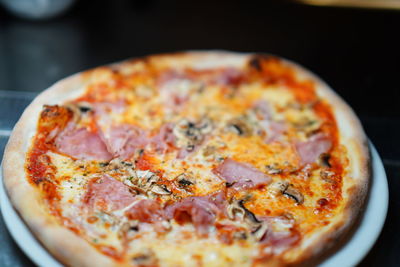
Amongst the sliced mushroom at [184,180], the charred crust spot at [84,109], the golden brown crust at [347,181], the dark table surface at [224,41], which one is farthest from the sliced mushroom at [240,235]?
the dark table surface at [224,41]

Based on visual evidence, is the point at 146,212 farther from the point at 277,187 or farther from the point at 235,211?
the point at 277,187

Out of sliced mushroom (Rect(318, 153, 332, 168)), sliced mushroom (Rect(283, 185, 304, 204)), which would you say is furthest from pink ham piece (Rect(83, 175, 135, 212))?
sliced mushroom (Rect(318, 153, 332, 168))

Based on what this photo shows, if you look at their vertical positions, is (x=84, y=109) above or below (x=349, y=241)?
above

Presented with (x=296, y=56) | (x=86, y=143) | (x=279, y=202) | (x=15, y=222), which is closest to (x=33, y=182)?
(x=15, y=222)

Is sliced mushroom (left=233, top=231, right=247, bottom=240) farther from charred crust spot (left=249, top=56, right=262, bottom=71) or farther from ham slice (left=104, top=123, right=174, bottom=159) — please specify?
charred crust spot (left=249, top=56, right=262, bottom=71)

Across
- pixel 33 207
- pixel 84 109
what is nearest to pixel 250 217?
pixel 33 207

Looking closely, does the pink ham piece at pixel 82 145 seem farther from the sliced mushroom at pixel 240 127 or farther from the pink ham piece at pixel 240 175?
the sliced mushroom at pixel 240 127

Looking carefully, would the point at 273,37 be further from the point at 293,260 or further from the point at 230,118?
the point at 293,260
